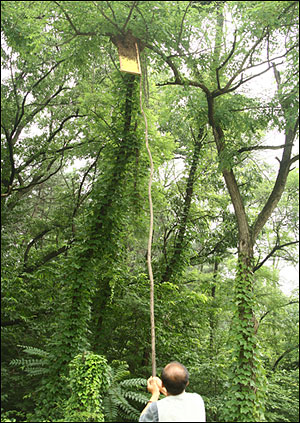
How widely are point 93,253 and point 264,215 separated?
3.36 meters

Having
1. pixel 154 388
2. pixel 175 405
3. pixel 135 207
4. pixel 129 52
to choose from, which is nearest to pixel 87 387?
pixel 154 388

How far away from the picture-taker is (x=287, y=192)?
10.5 metres

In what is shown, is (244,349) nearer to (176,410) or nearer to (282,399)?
(282,399)

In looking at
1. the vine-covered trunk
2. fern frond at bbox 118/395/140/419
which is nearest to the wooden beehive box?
the vine-covered trunk

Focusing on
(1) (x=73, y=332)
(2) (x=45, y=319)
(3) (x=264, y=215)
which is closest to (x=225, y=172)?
(3) (x=264, y=215)

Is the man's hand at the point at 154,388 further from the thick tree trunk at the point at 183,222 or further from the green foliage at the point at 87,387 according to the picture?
the thick tree trunk at the point at 183,222

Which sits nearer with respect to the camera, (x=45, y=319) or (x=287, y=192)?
(x=45, y=319)

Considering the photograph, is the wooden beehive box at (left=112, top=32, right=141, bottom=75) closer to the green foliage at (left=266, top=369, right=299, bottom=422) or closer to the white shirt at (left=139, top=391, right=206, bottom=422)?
the white shirt at (left=139, top=391, right=206, bottom=422)

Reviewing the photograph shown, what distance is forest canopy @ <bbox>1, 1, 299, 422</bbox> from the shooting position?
5.18m

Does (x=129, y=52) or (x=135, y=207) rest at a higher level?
(x=129, y=52)

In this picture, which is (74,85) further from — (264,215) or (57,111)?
(264,215)

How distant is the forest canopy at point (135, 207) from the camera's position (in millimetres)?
5184

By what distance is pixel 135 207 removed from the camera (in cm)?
677

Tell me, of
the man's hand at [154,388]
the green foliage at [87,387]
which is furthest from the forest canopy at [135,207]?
the man's hand at [154,388]
